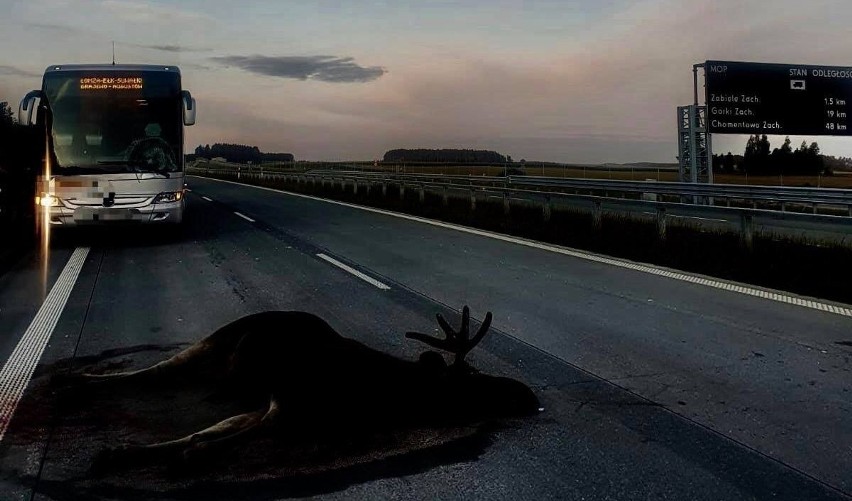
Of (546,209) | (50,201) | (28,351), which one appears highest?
(50,201)

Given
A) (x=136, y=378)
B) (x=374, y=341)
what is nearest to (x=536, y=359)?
(x=374, y=341)

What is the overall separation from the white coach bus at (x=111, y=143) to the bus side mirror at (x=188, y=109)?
19 mm

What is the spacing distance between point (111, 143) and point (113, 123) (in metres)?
0.42

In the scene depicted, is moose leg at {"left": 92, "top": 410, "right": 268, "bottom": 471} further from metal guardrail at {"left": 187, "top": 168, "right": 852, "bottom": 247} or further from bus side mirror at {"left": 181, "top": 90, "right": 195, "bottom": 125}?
bus side mirror at {"left": 181, "top": 90, "right": 195, "bottom": 125}

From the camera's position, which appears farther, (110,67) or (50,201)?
(110,67)

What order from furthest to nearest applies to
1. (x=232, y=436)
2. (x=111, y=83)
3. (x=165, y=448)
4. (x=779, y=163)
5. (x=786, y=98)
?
(x=779, y=163)
(x=786, y=98)
(x=111, y=83)
(x=165, y=448)
(x=232, y=436)

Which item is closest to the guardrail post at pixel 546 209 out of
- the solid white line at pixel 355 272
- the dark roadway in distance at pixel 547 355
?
the dark roadway in distance at pixel 547 355

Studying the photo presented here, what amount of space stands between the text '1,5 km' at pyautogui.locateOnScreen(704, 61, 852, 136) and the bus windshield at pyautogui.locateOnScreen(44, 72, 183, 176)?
2065cm

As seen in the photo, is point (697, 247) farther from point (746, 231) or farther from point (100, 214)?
point (100, 214)

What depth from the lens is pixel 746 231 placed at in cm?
1277

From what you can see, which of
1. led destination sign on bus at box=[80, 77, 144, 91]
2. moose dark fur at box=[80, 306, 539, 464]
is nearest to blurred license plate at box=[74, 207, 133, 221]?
led destination sign on bus at box=[80, 77, 144, 91]

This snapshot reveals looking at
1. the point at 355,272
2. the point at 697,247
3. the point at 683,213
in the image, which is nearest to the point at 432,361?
Answer: the point at 355,272

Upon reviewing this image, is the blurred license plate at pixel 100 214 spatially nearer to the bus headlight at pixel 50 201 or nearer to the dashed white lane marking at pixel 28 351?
the bus headlight at pixel 50 201

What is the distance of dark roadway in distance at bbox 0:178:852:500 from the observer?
388 centimetres
